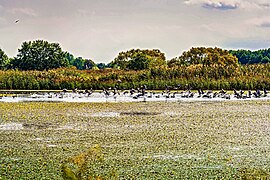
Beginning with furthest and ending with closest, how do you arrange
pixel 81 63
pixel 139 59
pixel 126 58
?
pixel 81 63 < pixel 126 58 < pixel 139 59

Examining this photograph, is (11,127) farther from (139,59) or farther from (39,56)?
(39,56)

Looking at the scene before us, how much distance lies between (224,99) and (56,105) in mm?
6685

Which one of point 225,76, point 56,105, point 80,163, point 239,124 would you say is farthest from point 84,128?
point 225,76

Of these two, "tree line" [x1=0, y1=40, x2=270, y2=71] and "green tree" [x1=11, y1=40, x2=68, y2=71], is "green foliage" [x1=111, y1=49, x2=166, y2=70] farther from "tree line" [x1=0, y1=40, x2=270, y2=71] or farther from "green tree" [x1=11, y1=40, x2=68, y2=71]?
"green tree" [x1=11, y1=40, x2=68, y2=71]

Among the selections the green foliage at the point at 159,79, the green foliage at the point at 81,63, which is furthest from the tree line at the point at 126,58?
the green foliage at the point at 81,63

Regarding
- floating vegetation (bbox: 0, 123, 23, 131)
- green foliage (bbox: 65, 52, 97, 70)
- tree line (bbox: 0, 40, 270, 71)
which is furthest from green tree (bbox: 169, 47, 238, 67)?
floating vegetation (bbox: 0, 123, 23, 131)

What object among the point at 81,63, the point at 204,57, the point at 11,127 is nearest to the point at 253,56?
the point at 81,63

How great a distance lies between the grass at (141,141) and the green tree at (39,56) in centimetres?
3155

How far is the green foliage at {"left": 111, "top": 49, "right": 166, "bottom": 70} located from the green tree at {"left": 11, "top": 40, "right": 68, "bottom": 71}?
4991mm

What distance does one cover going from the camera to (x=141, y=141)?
9875 mm

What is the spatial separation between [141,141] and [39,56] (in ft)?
130

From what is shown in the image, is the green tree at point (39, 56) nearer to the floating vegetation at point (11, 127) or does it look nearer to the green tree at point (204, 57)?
the green tree at point (204, 57)

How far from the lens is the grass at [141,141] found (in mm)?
7277

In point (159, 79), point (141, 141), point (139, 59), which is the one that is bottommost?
point (141, 141)
